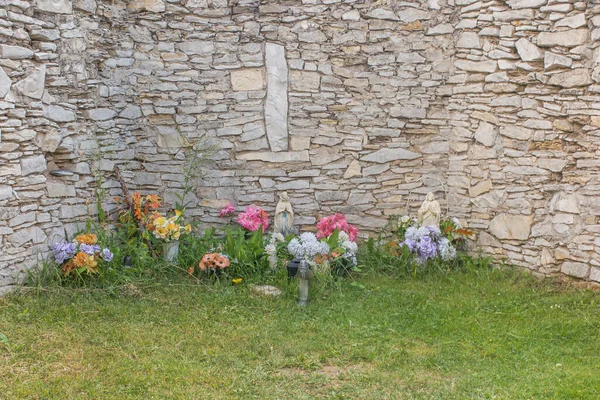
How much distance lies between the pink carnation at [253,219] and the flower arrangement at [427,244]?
60.1 inches

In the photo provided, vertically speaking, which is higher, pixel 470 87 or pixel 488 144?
pixel 470 87

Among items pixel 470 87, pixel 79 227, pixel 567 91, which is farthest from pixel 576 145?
pixel 79 227

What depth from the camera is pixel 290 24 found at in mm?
7746

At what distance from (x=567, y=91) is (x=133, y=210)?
447cm

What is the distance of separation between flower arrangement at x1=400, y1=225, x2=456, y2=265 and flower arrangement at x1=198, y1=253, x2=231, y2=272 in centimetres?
188

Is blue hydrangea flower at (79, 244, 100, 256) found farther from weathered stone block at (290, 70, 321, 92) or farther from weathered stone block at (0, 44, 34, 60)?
weathered stone block at (290, 70, 321, 92)

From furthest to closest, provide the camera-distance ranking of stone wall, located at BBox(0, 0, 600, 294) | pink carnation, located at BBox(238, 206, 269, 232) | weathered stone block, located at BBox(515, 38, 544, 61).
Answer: pink carnation, located at BBox(238, 206, 269, 232)
stone wall, located at BBox(0, 0, 600, 294)
weathered stone block, located at BBox(515, 38, 544, 61)

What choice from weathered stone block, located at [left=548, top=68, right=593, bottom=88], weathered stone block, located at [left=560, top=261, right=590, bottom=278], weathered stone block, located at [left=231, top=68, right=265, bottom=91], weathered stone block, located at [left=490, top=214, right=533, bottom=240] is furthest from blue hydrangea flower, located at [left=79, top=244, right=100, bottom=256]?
weathered stone block, located at [left=548, top=68, right=593, bottom=88]

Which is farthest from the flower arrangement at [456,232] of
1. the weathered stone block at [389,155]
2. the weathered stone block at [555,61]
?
the weathered stone block at [555,61]

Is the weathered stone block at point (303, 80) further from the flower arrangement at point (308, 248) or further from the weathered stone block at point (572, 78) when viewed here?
the weathered stone block at point (572, 78)

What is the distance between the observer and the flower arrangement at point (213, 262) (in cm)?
660

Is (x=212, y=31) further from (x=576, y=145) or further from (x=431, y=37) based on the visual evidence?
(x=576, y=145)

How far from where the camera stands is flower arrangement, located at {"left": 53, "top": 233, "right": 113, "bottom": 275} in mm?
6141

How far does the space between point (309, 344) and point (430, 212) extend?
276 cm
